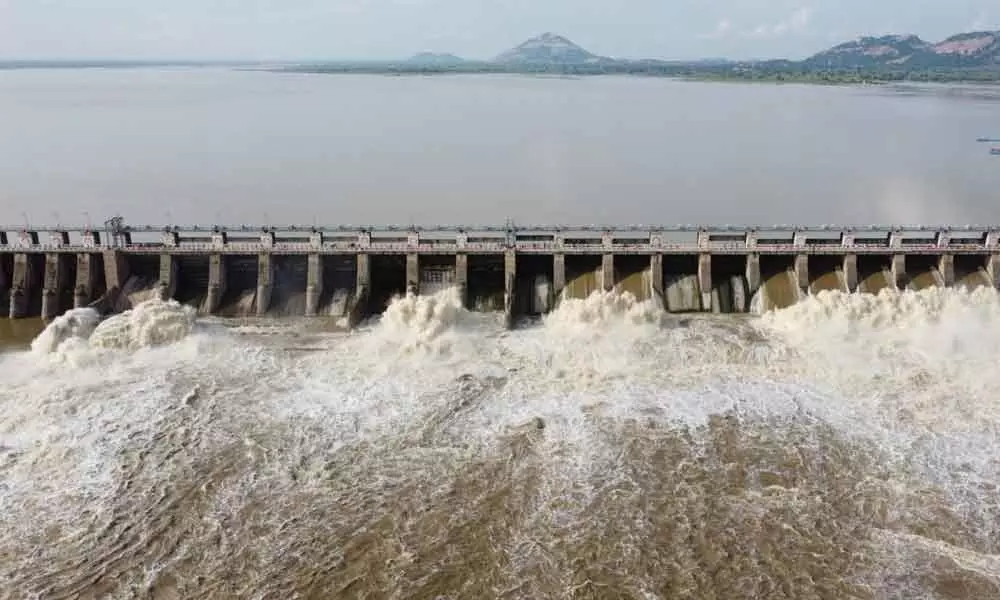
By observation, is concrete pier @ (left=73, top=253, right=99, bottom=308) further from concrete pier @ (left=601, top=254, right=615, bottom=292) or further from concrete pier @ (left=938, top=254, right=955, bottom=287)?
concrete pier @ (left=938, top=254, right=955, bottom=287)

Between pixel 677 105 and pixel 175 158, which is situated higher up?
pixel 677 105

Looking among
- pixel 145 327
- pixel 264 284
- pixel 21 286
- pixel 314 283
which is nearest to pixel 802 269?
pixel 314 283

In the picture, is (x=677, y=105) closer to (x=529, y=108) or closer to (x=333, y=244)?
(x=529, y=108)

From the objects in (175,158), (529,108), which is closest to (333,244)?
(175,158)

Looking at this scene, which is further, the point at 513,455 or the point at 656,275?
the point at 656,275

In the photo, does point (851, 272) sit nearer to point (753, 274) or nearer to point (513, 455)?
point (753, 274)

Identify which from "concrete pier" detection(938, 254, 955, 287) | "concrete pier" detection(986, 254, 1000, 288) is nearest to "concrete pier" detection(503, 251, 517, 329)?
"concrete pier" detection(938, 254, 955, 287)
